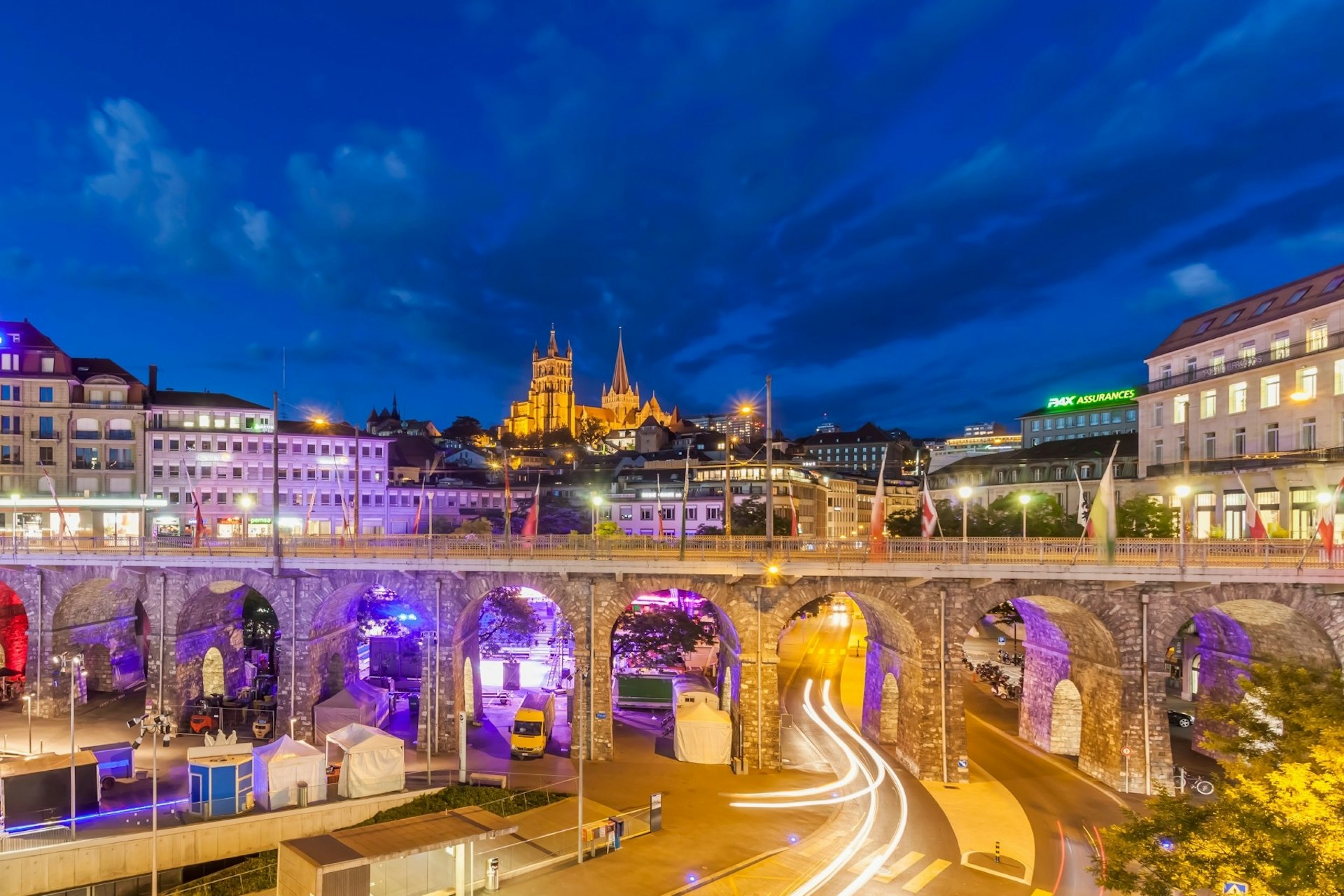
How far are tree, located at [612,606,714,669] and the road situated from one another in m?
9.70

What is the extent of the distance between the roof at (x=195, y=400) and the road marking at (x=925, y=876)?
84556 mm

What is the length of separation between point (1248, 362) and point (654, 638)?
45129mm

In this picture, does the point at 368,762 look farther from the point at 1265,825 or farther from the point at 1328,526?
the point at 1328,526

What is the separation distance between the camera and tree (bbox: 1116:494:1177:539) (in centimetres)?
4978

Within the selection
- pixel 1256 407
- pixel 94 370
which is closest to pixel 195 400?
pixel 94 370

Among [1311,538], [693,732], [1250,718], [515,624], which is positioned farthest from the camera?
[515,624]

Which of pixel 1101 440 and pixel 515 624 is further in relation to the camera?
pixel 1101 440

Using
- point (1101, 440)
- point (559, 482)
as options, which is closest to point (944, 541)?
point (1101, 440)

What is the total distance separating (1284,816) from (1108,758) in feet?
58.8

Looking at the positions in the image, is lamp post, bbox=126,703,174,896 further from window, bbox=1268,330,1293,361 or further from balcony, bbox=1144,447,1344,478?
window, bbox=1268,330,1293,361

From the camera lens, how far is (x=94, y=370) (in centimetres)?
8094

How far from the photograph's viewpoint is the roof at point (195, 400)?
274 ft

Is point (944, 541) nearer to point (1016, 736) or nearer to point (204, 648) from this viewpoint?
point (1016, 736)

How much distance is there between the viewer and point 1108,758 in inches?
1399
